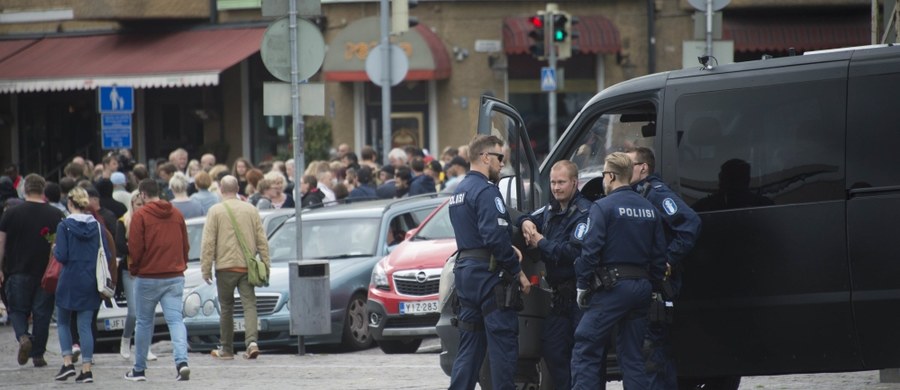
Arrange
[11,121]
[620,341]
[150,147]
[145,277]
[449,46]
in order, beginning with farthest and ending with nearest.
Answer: [11,121] < [150,147] < [449,46] < [145,277] < [620,341]

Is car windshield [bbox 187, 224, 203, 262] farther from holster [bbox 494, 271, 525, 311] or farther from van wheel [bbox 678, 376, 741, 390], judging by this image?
holster [bbox 494, 271, 525, 311]

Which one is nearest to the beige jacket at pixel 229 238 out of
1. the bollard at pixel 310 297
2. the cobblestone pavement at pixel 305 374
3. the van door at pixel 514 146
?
the bollard at pixel 310 297

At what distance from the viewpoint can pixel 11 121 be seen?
36.4 meters

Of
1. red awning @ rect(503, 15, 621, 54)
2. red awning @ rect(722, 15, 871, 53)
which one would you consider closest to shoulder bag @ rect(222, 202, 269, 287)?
red awning @ rect(503, 15, 621, 54)

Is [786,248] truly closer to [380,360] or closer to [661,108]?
[661,108]

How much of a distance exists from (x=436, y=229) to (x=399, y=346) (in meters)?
1.30

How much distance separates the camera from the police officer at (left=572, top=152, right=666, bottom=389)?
30.6 ft

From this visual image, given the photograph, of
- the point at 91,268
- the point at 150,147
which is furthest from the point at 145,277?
the point at 150,147

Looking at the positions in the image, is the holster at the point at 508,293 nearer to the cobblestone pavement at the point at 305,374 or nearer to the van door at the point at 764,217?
the van door at the point at 764,217

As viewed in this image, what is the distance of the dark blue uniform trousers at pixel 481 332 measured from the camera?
32.2 ft

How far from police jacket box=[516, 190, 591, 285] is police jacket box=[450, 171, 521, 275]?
0.70 feet

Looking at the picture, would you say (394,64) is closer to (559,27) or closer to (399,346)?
(559,27)

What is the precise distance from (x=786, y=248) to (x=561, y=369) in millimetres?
1702

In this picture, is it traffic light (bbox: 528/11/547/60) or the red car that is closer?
the red car
